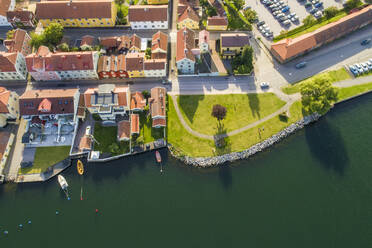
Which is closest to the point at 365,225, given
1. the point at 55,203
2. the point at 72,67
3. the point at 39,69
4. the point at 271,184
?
the point at 271,184

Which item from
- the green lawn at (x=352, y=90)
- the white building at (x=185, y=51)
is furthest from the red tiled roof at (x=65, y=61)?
the green lawn at (x=352, y=90)

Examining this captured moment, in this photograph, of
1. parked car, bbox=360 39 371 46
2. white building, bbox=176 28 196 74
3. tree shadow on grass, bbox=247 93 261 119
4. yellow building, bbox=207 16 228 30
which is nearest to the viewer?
tree shadow on grass, bbox=247 93 261 119

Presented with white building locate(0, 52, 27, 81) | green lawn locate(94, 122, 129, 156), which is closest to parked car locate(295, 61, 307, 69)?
green lawn locate(94, 122, 129, 156)

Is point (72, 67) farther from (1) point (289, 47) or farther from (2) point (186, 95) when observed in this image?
(1) point (289, 47)

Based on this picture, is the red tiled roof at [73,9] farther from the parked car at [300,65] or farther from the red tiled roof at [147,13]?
the parked car at [300,65]

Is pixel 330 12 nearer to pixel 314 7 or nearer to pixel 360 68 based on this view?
pixel 314 7

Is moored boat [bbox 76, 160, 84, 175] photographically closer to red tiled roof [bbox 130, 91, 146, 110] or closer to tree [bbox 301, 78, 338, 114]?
red tiled roof [bbox 130, 91, 146, 110]
